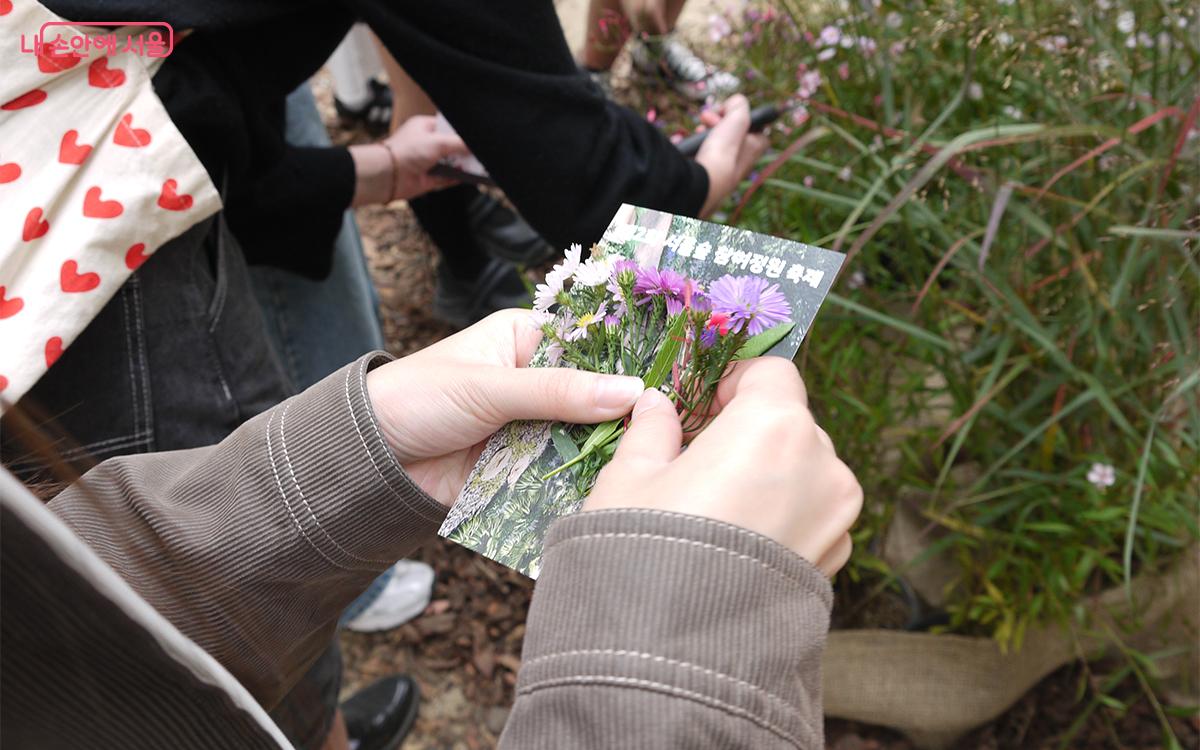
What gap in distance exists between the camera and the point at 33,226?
758 mm

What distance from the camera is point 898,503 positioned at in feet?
4.91

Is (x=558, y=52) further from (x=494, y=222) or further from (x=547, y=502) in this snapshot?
(x=494, y=222)

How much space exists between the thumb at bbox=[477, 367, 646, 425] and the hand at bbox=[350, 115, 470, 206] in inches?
34.6

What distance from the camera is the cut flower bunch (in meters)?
0.67

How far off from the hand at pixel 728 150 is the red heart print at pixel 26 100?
2.62 ft

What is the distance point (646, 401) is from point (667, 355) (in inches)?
1.9

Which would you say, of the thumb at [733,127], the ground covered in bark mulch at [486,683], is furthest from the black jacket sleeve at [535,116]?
the ground covered in bark mulch at [486,683]

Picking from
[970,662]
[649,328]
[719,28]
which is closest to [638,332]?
[649,328]

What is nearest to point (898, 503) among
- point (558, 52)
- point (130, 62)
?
point (558, 52)

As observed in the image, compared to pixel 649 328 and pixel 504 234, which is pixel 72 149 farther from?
pixel 504 234

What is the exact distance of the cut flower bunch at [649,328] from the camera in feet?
2.19

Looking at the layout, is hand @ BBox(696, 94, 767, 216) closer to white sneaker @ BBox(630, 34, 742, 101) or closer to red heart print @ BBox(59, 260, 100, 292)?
white sneaker @ BBox(630, 34, 742, 101)

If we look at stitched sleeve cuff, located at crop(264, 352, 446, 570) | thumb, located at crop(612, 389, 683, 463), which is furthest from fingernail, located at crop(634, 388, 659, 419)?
stitched sleeve cuff, located at crop(264, 352, 446, 570)

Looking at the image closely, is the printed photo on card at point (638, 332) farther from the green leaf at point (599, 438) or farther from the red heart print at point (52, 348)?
the red heart print at point (52, 348)
